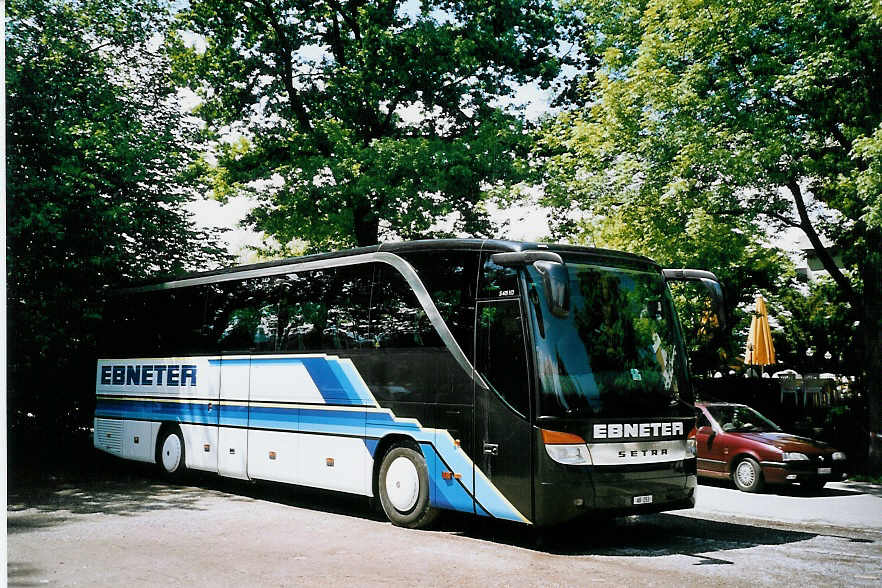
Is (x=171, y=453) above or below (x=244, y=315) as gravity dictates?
below

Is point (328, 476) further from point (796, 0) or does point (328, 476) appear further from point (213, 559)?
point (796, 0)

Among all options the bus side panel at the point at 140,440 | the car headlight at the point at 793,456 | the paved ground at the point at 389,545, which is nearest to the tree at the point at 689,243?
the car headlight at the point at 793,456

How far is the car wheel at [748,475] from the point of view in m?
14.8

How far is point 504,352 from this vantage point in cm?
966

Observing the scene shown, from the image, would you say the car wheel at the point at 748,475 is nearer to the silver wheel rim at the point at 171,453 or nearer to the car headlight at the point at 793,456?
the car headlight at the point at 793,456

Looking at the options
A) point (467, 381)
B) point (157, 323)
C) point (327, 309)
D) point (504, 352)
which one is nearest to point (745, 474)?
point (467, 381)

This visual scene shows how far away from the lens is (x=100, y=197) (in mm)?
16781

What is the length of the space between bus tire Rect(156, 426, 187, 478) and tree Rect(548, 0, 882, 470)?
8.79 meters

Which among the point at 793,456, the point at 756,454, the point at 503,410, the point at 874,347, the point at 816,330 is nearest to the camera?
the point at 503,410

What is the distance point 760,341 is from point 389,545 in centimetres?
1162

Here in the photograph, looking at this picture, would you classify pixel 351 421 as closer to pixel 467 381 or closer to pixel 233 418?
pixel 467 381

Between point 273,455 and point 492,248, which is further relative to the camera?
point 273,455

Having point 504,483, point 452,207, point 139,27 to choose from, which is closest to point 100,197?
point 139,27

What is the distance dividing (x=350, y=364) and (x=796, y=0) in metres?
9.74
